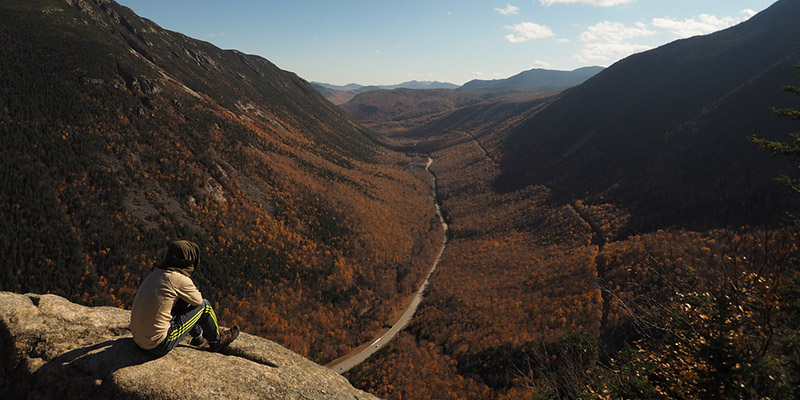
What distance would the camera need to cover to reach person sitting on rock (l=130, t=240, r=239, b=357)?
7.85 meters

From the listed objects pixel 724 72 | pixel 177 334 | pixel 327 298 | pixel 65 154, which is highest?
pixel 724 72

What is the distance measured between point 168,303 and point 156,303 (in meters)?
0.27

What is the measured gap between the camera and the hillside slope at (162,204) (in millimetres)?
45281

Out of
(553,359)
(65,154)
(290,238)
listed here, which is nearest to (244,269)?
(290,238)

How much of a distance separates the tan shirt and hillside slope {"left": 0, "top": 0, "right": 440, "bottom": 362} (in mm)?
46777

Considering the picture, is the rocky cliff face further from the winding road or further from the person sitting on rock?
the winding road

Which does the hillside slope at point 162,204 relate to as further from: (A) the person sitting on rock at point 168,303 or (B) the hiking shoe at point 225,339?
(A) the person sitting on rock at point 168,303

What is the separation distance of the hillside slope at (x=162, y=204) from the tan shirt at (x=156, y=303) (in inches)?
1842

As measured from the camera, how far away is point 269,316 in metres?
54.8

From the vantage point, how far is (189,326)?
29.9 feet

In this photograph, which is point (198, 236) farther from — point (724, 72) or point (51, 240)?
point (724, 72)

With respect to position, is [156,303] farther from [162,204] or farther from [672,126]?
[672,126]

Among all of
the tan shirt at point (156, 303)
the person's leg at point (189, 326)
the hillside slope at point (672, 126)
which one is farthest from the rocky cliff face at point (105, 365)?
the hillside slope at point (672, 126)

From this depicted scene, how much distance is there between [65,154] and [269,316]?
42.8 meters
